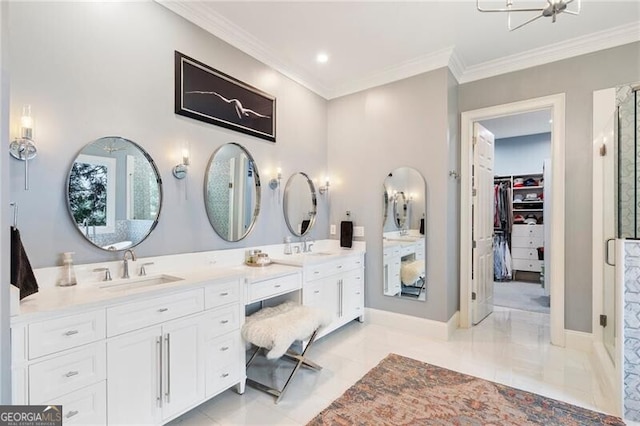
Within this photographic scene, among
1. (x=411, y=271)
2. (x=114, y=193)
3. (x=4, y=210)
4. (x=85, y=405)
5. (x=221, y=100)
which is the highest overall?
(x=221, y=100)

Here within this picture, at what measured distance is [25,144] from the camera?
168 cm

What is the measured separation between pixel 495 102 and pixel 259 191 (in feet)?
9.01

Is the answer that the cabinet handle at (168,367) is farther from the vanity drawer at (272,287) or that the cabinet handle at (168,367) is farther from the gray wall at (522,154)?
the gray wall at (522,154)

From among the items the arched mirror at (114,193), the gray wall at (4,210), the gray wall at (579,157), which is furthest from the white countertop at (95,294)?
the gray wall at (579,157)

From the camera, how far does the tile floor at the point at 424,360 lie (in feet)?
6.77

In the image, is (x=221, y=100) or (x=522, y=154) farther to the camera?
(x=522, y=154)

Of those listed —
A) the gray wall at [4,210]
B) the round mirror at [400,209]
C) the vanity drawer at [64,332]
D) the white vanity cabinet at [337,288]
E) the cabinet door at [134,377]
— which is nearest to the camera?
the gray wall at [4,210]

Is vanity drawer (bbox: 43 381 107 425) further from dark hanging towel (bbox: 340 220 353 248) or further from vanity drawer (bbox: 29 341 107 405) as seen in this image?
dark hanging towel (bbox: 340 220 353 248)

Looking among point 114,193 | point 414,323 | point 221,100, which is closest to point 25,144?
point 114,193

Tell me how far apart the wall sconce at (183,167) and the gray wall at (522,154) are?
18.9 ft

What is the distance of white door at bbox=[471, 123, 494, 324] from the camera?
3686 mm

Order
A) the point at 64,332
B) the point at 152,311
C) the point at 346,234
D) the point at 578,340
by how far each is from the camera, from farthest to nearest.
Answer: the point at 346,234 → the point at 578,340 → the point at 152,311 → the point at 64,332

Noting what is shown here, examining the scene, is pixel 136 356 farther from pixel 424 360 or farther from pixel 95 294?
pixel 424 360

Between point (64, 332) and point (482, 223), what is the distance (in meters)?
4.01
